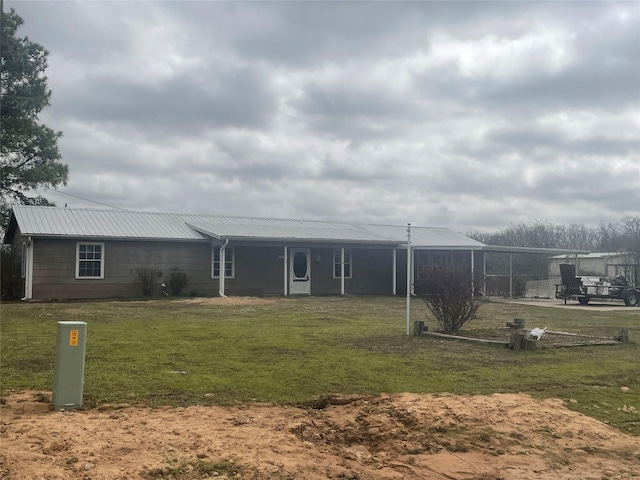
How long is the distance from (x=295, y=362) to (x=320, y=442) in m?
3.66

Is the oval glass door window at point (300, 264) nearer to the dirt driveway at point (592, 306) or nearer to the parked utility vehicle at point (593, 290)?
the dirt driveway at point (592, 306)

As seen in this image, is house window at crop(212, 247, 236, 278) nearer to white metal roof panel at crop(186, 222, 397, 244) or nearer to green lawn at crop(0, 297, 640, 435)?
white metal roof panel at crop(186, 222, 397, 244)

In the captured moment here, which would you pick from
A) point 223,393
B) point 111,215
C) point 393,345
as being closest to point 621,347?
point 393,345

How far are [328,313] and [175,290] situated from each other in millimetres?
8055

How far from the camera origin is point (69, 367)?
5.98 meters

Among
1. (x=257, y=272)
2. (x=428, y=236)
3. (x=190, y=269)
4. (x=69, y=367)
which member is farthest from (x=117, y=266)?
(x=69, y=367)

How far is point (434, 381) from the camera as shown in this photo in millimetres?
7609

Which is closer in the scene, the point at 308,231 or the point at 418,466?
the point at 418,466

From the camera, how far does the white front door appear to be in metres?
26.2

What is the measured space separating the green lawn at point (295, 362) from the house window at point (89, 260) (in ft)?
21.4

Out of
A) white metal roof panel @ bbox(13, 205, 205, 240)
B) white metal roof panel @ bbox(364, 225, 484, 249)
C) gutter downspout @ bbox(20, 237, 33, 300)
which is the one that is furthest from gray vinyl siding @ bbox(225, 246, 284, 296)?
gutter downspout @ bbox(20, 237, 33, 300)

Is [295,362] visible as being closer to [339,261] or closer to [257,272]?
[257,272]

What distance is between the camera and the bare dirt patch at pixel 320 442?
441 cm

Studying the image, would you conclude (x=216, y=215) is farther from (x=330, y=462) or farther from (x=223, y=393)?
(x=330, y=462)
